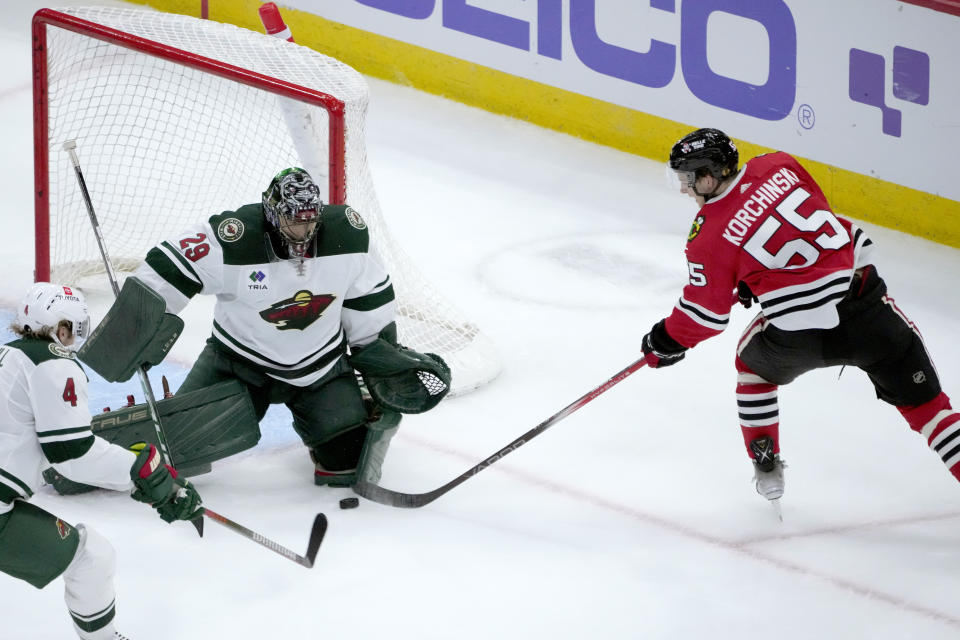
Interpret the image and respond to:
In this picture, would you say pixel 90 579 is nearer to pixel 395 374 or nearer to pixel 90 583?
pixel 90 583

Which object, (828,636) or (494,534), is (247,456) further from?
(828,636)

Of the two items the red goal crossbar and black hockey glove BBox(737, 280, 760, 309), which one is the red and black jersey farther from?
the red goal crossbar

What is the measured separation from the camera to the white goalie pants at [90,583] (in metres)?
3.04

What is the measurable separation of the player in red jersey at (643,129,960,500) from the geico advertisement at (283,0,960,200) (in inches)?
80.4

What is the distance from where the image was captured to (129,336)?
365cm

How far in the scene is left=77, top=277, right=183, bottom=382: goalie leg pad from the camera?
3625 mm

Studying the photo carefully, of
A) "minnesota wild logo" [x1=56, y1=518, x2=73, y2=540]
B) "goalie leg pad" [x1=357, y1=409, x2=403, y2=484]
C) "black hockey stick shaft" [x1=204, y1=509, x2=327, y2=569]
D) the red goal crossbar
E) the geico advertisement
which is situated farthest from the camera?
the geico advertisement

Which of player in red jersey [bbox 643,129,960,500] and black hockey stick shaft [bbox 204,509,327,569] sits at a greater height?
player in red jersey [bbox 643,129,960,500]

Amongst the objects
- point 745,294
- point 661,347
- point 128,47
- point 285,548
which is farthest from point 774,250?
point 128,47

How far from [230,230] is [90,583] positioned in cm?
112

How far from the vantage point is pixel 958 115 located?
545cm

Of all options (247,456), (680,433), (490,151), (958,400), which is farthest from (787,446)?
(490,151)

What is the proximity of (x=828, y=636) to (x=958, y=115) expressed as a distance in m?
2.70

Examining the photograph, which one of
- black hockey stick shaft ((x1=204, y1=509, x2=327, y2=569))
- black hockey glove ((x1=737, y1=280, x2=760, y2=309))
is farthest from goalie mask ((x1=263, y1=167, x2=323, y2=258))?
black hockey glove ((x1=737, y1=280, x2=760, y2=309))
